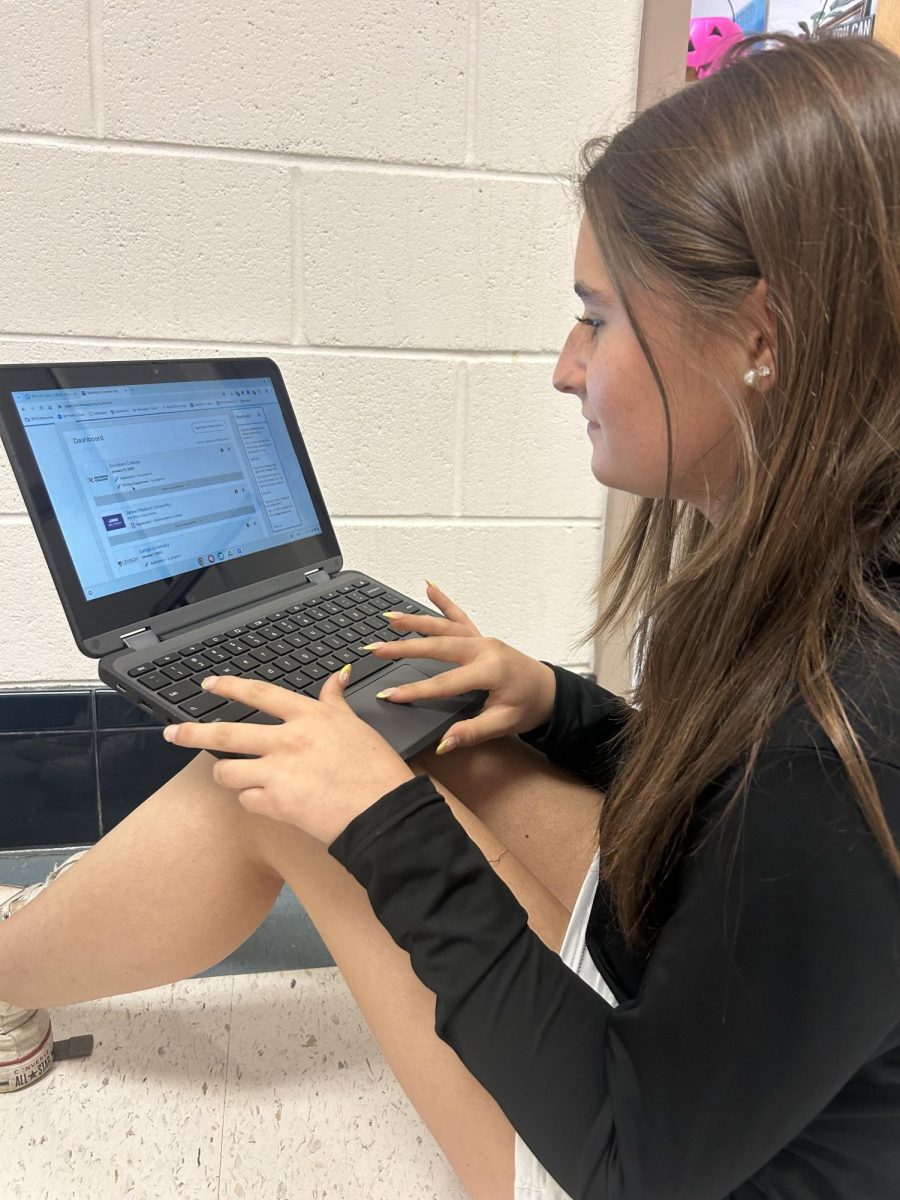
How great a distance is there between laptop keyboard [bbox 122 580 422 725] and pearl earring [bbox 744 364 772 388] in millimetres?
393

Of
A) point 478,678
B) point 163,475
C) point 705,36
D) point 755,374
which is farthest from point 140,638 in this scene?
point 705,36

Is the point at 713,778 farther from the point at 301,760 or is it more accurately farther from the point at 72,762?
the point at 72,762

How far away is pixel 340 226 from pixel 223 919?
845 millimetres

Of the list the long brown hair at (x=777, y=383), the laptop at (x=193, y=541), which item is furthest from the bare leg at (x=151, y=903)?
the long brown hair at (x=777, y=383)

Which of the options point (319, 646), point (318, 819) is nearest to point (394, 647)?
point (319, 646)

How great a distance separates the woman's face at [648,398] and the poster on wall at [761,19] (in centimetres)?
79

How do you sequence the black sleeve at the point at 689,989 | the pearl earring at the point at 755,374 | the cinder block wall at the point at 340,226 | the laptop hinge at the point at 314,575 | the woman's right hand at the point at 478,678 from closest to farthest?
1. the black sleeve at the point at 689,989
2. the pearl earring at the point at 755,374
3. the woman's right hand at the point at 478,678
4. the laptop hinge at the point at 314,575
5. the cinder block wall at the point at 340,226

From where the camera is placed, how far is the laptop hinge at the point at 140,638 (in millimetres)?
730

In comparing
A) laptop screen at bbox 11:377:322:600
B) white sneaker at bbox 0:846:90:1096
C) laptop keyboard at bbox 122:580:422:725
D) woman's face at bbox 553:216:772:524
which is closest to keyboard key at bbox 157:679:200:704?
laptop keyboard at bbox 122:580:422:725

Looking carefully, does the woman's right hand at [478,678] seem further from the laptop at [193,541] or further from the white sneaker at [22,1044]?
the white sneaker at [22,1044]

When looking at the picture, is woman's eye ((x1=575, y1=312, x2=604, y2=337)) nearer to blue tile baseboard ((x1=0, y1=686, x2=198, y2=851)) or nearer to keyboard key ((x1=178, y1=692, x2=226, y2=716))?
keyboard key ((x1=178, y1=692, x2=226, y2=716))

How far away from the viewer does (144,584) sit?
0.77 metres

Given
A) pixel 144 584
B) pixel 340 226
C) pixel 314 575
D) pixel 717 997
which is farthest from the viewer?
pixel 340 226

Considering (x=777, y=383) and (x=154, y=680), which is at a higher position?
(x=777, y=383)
